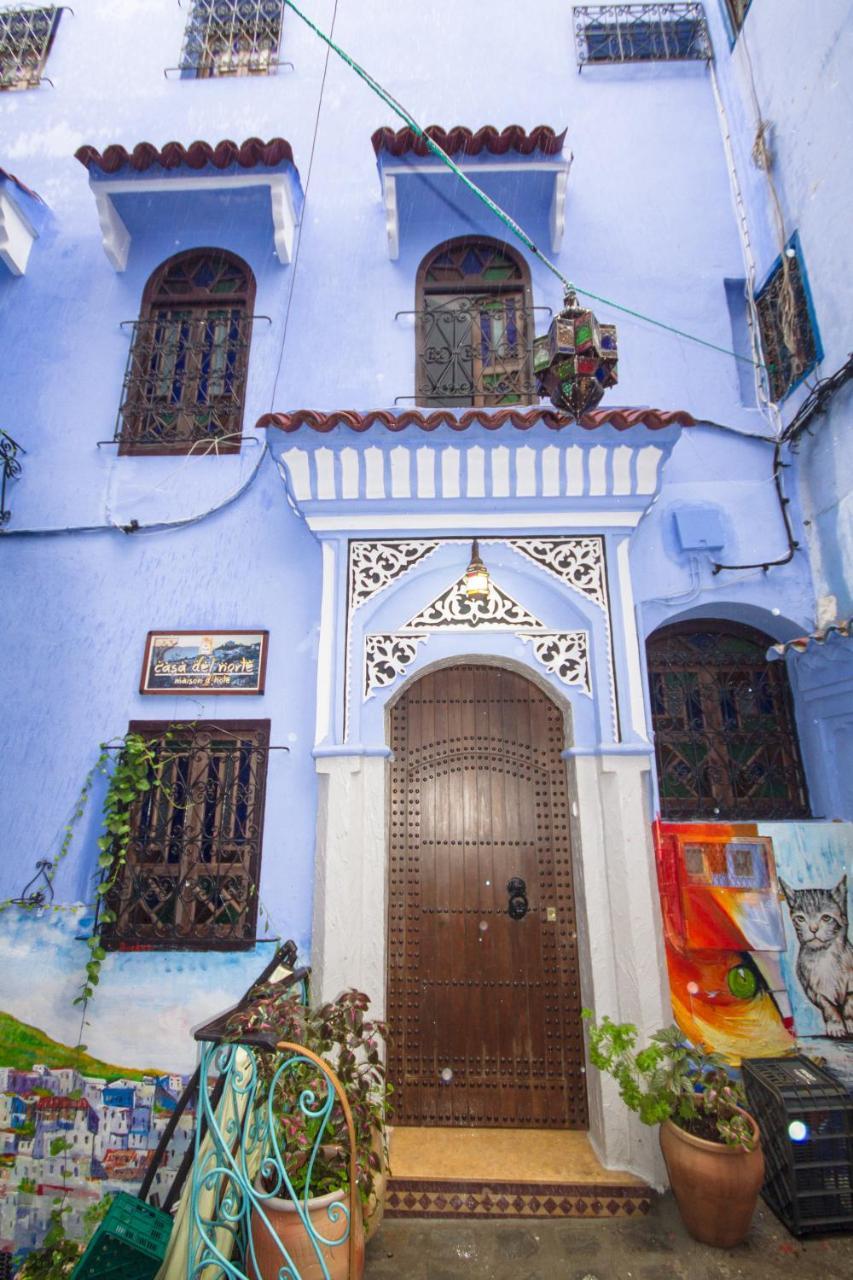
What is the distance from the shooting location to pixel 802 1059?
157 inches

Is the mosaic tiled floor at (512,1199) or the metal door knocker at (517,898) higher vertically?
the metal door knocker at (517,898)

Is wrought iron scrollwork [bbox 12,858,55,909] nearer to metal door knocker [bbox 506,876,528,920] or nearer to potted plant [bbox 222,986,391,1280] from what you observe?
potted plant [bbox 222,986,391,1280]

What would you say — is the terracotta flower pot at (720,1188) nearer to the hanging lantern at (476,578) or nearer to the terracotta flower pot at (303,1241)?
the terracotta flower pot at (303,1241)

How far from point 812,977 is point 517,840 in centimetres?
211

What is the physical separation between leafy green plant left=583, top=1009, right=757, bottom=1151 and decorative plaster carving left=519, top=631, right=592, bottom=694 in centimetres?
211

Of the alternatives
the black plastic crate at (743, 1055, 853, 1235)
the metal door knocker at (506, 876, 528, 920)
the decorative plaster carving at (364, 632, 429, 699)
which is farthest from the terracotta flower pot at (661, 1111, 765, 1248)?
the decorative plaster carving at (364, 632, 429, 699)

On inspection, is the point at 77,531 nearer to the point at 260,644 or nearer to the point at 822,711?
the point at 260,644

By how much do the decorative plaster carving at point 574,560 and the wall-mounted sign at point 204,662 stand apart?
207 cm

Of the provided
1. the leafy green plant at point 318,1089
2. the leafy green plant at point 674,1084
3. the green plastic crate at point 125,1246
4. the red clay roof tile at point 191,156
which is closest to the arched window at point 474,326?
the red clay roof tile at point 191,156

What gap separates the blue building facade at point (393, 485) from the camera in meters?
4.37

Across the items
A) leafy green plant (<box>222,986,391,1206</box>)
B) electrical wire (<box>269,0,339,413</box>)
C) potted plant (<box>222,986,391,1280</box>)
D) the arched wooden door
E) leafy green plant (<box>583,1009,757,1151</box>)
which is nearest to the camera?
potted plant (<box>222,986,391,1280</box>)

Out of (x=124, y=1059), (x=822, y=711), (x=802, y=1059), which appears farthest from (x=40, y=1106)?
(x=822, y=711)

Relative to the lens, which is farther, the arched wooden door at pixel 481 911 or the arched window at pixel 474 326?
the arched window at pixel 474 326

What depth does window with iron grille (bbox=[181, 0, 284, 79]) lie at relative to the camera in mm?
6949
